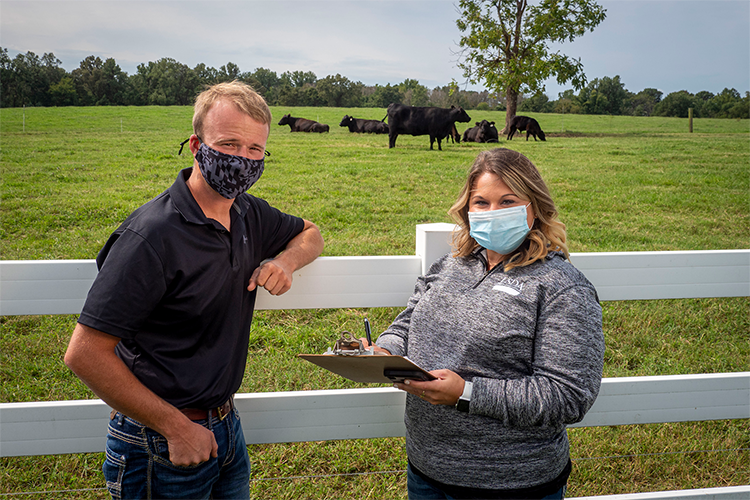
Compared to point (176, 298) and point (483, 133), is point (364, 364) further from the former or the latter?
point (483, 133)

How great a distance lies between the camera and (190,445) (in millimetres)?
1764

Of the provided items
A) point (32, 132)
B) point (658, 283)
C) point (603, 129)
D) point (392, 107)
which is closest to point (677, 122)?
point (603, 129)

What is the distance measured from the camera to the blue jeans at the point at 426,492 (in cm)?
190

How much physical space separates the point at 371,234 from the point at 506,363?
21.2 ft

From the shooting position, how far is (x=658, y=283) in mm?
2496

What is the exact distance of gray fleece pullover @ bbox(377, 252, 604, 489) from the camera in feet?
5.49

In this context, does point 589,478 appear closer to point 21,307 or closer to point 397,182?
point 21,307

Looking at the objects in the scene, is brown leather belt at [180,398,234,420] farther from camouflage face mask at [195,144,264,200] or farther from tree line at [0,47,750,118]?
tree line at [0,47,750,118]

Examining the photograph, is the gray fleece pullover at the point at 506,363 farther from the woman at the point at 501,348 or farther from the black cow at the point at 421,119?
the black cow at the point at 421,119

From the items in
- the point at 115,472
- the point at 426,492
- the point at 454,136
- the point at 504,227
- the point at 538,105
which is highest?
the point at 538,105

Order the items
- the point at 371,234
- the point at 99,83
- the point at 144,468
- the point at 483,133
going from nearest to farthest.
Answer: the point at 144,468, the point at 371,234, the point at 483,133, the point at 99,83

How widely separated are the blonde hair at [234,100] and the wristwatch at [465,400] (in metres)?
1.14

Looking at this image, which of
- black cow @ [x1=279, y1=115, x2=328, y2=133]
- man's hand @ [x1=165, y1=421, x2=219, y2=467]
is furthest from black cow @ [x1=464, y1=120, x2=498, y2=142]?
man's hand @ [x1=165, y1=421, x2=219, y2=467]

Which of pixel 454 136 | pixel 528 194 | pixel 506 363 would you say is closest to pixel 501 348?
pixel 506 363
